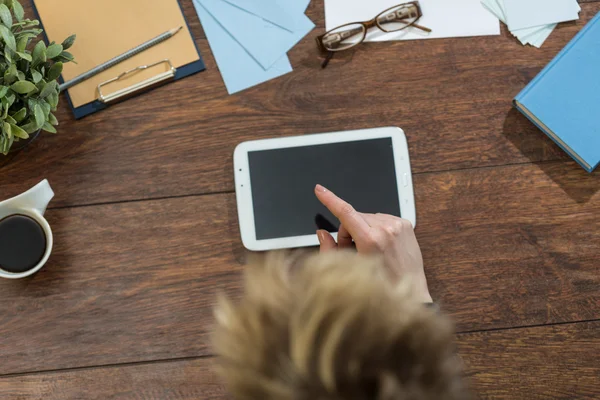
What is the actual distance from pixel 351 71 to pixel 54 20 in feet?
1.33

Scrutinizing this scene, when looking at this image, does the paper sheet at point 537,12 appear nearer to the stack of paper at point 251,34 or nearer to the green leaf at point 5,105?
the stack of paper at point 251,34

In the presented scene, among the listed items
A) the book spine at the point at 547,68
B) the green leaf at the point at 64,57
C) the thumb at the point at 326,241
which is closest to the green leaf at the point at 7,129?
the green leaf at the point at 64,57

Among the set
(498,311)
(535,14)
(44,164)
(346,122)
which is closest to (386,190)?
(346,122)

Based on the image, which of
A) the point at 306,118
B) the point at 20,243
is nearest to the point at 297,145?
the point at 306,118

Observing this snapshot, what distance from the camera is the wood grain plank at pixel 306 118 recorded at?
698 mm

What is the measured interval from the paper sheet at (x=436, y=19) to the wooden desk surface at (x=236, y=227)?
14 millimetres

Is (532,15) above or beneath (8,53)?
beneath

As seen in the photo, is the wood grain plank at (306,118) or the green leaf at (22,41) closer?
the green leaf at (22,41)

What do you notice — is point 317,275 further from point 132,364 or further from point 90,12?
point 90,12

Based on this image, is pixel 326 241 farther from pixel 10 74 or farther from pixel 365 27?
pixel 10 74

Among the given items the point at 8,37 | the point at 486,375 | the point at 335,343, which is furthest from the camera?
the point at 486,375

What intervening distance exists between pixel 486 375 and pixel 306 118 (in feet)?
1.36

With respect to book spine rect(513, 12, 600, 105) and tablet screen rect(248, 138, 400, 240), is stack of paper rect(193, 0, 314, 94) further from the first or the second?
book spine rect(513, 12, 600, 105)

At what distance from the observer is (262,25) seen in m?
0.72
